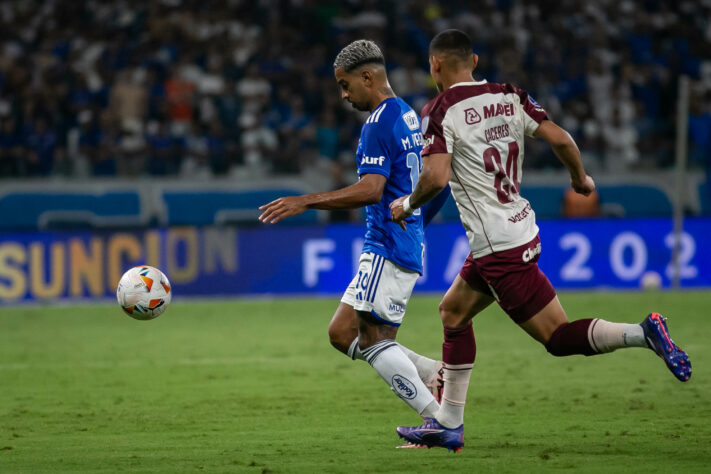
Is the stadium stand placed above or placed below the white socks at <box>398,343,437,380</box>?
above

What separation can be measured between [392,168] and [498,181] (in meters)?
0.69

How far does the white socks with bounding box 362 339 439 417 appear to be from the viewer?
5.80 m

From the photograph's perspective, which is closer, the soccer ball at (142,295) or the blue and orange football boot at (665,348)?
the blue and orange football boot at (665,348)

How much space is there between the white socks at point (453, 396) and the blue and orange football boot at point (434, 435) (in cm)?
4

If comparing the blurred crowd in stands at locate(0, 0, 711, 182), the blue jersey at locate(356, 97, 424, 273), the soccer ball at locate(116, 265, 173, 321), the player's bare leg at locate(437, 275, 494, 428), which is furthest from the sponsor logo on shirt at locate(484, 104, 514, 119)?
the blurred crowd in stands at locate(0, 0, 711, 182)

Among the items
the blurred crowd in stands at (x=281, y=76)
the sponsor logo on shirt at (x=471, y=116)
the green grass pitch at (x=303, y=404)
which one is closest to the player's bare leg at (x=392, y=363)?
the green grass pitch at (x=303, y=404)

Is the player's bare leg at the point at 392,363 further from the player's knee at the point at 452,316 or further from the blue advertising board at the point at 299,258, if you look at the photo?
the blue advertising board at the point at 299,258

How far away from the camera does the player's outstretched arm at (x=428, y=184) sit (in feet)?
17.4

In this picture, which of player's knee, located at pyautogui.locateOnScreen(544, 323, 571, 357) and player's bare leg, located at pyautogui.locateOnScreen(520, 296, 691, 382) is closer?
player's bare leg, located at pyautogui.locateOnScreen(520, 296, 691, 382)

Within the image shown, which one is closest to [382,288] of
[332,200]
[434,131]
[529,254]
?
[332,200]

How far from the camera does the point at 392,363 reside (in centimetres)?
580

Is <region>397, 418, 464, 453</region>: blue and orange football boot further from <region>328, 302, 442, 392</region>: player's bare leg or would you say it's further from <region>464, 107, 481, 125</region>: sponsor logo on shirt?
<region>464, 107, 481, 125</region>: sponsor logo on shirt

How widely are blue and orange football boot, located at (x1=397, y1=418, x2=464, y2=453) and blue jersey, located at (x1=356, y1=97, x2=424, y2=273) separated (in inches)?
35.6

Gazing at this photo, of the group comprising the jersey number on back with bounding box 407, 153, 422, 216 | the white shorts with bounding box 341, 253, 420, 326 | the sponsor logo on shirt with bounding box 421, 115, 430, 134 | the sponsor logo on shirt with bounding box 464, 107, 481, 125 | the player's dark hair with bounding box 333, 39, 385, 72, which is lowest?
the white shorts with bounding box 341, 253, 420, 326
